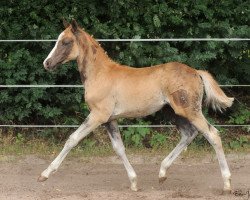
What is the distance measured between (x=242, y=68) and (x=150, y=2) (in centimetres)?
168

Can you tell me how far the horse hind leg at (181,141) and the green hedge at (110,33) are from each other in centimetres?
202

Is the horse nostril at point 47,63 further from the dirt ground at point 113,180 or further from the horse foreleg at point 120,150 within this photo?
the dirt ground at point 113,180

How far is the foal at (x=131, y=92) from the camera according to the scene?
682 cm

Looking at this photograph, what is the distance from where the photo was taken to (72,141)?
6797 mm

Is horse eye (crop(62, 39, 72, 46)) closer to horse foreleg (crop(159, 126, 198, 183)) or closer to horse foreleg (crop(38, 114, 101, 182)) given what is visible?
horse foreleg (crop(38, 114, 101, 182))

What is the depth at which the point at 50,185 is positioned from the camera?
7.54m

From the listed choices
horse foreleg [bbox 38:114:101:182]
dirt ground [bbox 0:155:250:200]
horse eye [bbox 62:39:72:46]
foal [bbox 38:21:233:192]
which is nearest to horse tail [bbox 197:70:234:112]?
foal [bbox 38:21:233:192]

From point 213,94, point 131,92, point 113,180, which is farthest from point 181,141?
point 113,180

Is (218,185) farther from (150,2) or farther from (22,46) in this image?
(22,46)

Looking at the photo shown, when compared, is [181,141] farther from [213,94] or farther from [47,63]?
[47,63]

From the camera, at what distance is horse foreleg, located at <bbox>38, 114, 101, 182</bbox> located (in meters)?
6.75

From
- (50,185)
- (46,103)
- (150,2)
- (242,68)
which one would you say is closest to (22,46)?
(46,103)

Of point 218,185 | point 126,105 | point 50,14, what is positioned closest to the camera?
point 126,105

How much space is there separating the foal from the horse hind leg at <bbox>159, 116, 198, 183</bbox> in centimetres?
1
